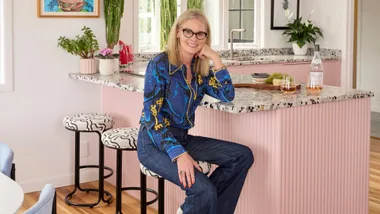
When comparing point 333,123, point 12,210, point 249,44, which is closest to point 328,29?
point 249,44

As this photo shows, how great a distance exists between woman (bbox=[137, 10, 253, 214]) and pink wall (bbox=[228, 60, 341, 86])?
88.8 inches

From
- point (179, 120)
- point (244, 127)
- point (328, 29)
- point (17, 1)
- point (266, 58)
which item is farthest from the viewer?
point (328, 29)

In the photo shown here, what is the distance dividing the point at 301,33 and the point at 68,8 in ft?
8.58

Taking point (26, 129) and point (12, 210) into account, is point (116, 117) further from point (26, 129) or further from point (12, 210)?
point (12, 210)

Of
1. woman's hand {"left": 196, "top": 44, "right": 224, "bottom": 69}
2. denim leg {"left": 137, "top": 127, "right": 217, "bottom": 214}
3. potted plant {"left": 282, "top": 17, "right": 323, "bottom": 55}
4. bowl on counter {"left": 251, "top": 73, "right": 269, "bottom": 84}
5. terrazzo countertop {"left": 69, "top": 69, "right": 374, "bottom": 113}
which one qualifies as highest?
potted plant {"left": 282, "top": 17, "right": 323, "bottom": 55}

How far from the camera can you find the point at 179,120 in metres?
3.01

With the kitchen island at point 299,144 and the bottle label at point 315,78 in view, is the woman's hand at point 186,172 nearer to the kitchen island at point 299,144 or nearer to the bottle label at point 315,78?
the kitchen island at point 299,144

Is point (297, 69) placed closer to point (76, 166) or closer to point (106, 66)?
point (106, 66)

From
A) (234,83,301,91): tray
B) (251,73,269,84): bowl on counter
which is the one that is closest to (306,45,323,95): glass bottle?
(234,83,301,91): tray

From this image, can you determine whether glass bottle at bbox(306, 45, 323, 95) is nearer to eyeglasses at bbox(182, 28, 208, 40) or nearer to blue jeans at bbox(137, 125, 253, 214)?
blue jeans at bbox(137, 125, 253, 214)

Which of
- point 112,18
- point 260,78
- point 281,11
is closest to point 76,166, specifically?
point 112,18

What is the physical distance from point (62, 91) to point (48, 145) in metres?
0.43

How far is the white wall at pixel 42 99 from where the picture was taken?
4.49 metres

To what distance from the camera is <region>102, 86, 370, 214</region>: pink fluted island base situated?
3135 mm
